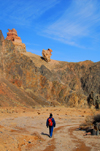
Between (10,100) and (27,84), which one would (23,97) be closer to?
(10,100)

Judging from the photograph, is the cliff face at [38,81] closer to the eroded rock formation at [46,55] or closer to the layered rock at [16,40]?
the eroded rock formation at [46,55]

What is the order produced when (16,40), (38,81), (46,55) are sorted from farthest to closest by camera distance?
(16,40) < (46,55) < (38,81)

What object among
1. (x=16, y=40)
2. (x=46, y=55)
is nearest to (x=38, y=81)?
(x=46, y=55)

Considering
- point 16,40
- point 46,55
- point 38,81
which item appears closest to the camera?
point 38,81

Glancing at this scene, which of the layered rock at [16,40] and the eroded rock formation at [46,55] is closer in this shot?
the layered rock at [16,40]

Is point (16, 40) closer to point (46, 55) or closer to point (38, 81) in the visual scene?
point (46, 55)

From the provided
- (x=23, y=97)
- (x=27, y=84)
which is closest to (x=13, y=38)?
(x=27, y=84)

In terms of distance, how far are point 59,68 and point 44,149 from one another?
76764 mm

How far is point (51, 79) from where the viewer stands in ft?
212

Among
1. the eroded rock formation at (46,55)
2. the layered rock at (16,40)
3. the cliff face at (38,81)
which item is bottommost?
the cliff face at (38,81)

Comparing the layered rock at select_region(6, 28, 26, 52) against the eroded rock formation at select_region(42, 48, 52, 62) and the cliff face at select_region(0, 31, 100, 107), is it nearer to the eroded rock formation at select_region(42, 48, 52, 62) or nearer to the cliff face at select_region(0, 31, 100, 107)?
the cliff face at select_region(0, 31, 100, 107)

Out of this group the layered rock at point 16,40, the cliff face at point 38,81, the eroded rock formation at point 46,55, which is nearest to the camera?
the cliff face at point 38,81

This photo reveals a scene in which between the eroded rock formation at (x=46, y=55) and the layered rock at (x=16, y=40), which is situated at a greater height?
the layered rock at (x=16, y=40)

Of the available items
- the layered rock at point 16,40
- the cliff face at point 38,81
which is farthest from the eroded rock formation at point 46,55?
the layered rock at point 16,40
